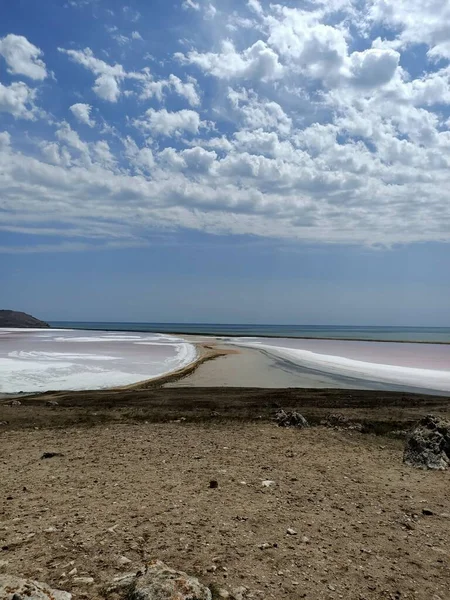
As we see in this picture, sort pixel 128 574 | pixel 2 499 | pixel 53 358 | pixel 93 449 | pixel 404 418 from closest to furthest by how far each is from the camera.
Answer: pixel 128 574 < pixel 2 499 < pixel 93 449 < pixel 404 418 < pixel 53 358

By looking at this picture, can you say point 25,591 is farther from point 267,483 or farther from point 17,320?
point 17,320

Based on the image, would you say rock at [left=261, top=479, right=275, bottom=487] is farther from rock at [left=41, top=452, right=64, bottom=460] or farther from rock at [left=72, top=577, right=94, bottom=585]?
rock at [left=41, top=452, right=64, bottom=460]

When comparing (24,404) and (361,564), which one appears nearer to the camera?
(361,564)

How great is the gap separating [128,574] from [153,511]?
1.44m

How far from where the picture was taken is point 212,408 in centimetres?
1366

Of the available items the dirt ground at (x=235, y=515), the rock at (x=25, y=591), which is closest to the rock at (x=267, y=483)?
the dirt ground at (x=235, y=515)

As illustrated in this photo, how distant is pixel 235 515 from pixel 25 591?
261 centimetres

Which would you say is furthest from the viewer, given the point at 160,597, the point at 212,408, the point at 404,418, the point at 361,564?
the point at 212,408

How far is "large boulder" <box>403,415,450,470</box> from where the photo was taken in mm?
7616

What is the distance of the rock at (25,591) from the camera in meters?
3.32

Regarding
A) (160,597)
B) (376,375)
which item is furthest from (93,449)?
(376,375)

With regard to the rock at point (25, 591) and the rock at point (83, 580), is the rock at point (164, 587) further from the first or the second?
the rock at point (25, 591)

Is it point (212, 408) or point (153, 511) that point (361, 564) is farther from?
point (212, 408)

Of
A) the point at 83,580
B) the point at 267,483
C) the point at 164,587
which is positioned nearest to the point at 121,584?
the point at 83,580
